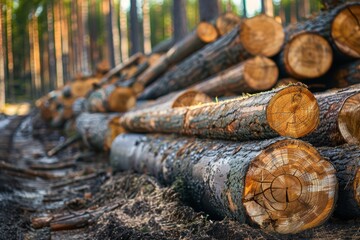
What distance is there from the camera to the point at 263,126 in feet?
11.5

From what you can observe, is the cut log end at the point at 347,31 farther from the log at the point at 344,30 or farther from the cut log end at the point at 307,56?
the cut log end at the point at 307,56

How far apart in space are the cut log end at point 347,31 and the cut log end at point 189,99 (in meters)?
1.98

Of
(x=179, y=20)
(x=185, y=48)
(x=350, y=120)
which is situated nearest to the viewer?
(x=350, y=120)

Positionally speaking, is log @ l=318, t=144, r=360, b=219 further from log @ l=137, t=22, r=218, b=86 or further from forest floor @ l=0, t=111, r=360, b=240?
log @ l=137, t=22, r=218, b=86

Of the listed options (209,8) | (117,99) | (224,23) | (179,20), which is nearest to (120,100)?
(117,99)

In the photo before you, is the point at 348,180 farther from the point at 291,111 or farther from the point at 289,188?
the point at 291,111

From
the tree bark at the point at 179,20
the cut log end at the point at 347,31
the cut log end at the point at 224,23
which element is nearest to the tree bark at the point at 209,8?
the tree bark at the point at 179,20

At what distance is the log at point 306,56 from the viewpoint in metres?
5.51

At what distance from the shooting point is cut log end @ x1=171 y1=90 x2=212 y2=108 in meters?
6.09

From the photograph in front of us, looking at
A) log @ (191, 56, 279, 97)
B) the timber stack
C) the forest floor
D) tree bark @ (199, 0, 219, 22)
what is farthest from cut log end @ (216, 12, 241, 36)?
the forest floor

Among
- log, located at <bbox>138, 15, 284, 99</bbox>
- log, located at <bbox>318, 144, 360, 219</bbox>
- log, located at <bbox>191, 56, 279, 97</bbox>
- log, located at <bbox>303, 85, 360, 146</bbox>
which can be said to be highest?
log, located at <bbox>138, 15, 284, 99</bbox>

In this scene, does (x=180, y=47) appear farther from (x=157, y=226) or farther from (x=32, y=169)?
(x=157, y=226)

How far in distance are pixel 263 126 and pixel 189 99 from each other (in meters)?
2.75

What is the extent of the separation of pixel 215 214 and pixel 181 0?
12399mm
